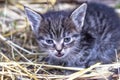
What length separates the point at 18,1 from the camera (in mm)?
6469

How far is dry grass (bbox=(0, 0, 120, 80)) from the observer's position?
4375 mm

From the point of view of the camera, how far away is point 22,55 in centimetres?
491

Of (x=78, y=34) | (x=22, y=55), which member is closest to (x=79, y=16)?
(x=78, y=34)

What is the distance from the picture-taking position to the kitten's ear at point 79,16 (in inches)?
183

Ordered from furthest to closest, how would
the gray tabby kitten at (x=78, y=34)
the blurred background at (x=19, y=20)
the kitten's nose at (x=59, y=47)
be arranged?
the blurred background at (x=19, y=20)
the gray tabby kitten at (x=78, y=34)
the kitten's nose at (x=59, y=47)

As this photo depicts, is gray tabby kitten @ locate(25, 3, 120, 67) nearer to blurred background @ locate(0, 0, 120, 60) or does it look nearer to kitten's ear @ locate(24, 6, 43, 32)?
kitten's ear @ locate(24, 6, 43, 32)

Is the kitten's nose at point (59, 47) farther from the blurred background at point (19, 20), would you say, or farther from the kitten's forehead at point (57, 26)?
the blurred background at point (19, 20)

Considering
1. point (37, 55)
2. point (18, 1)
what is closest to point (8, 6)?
point (18, 1)

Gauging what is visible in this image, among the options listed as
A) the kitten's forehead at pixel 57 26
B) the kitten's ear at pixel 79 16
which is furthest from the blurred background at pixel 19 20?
the kitten's ear at pixel 79 16

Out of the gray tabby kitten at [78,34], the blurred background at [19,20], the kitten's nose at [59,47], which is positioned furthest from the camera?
the blurred background at [19,20]

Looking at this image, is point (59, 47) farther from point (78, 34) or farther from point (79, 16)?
point (79, 16)

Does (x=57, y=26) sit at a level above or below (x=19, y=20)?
below

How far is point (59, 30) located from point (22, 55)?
0.61m

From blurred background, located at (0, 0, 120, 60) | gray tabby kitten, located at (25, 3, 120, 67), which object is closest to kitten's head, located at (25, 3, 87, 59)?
gray tabby kitten, located at (25, 3, 120, 67)
